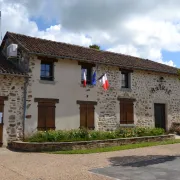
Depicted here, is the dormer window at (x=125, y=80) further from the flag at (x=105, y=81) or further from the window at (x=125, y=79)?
the flag at (x=105, y=81)

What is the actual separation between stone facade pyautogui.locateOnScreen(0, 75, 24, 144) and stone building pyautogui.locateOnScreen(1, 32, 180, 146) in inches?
1.9

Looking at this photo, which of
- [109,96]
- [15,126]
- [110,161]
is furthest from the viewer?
[109,96]

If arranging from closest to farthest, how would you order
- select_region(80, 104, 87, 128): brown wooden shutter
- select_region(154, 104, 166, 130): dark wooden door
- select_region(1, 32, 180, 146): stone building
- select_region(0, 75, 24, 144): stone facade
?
select_region(0, 75, 24, 144): stone facade, select_region(1, 32, 180, 146): stone building, select_region(80, 104, 87, 128): brown wooden shutter, select_region(154, 104, 166, 130): dark wooden door

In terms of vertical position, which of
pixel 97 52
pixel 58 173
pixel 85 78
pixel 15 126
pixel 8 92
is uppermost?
pixel 97 52

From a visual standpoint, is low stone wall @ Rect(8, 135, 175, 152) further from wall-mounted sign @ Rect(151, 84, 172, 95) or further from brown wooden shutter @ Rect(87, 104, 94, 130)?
wall-mounted sign @ Rect(151, 84, 172, 95)

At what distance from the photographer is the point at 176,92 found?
21.3m

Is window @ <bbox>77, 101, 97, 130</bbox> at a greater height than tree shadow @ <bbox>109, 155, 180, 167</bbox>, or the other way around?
window @ <bbox>77, 101, 97, 130</bbox>

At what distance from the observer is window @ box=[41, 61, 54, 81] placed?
611 inches

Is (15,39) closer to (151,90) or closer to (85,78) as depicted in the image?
(85,78)

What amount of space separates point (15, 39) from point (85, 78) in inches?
184

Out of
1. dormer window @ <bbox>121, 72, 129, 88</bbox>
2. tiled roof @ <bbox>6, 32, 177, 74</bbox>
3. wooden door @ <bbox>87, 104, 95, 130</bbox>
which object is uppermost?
tiled roof @ <bbox>6, 32, 177, 74</bbox>

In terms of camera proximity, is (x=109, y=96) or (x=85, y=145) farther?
(x=109, y=96)

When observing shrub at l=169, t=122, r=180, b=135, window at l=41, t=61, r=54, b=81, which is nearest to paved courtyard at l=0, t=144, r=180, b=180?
window at l=41, t=61, r=54, b=81

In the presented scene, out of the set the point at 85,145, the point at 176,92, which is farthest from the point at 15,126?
the point at 176,92
